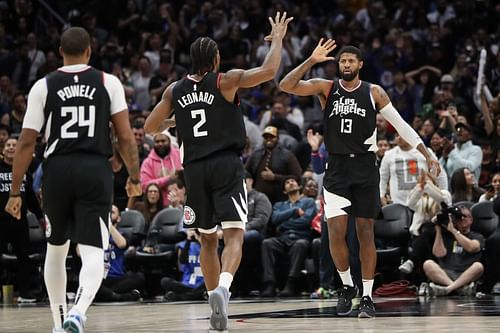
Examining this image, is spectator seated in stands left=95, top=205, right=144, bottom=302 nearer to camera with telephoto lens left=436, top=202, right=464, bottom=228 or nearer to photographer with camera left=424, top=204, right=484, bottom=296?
photographer with camera left=424, top=204, right=484, bottom=296

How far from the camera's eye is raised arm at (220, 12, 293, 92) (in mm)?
8133

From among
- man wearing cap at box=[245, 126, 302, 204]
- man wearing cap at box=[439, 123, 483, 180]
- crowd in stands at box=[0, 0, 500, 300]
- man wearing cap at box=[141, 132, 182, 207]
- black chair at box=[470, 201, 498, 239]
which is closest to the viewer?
black chair at box=[470, 201, 498, 239]

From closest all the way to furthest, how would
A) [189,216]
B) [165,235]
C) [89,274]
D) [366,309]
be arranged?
[89,274]
[189,216]
[366,309]
[165,235]

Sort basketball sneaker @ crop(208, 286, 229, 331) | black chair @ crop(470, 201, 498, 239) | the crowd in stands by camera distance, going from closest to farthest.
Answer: basketball sneaker @ crop(208, 286, 229, 331)
black chair @ crop(470, 201, 498, 239)
the crowd in stands

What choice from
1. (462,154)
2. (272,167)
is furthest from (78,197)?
(462,154)

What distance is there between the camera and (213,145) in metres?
8.36

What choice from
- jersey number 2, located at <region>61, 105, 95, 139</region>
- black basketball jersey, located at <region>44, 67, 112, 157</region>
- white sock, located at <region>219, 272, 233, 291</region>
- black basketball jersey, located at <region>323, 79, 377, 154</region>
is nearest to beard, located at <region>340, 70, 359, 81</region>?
black basketball jersey, located at <region>323, 79, 377, 154</region>

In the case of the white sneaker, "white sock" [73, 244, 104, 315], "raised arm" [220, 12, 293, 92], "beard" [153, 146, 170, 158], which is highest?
"raised arm" [220, 12, 293, 92]

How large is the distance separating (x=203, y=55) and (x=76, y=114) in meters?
1.62

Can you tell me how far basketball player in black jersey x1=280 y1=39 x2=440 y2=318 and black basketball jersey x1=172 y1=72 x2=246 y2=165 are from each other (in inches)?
56.0

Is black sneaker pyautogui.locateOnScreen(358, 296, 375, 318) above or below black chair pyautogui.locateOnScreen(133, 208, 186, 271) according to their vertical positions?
below

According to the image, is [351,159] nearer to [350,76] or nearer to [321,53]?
[350,76]

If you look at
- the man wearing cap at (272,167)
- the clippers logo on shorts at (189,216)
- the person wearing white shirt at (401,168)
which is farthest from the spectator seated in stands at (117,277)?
the clippers logo on shorts at (189,216)

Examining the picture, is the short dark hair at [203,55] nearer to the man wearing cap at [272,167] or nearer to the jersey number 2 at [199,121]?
the jersey number 2 at [199,121]
